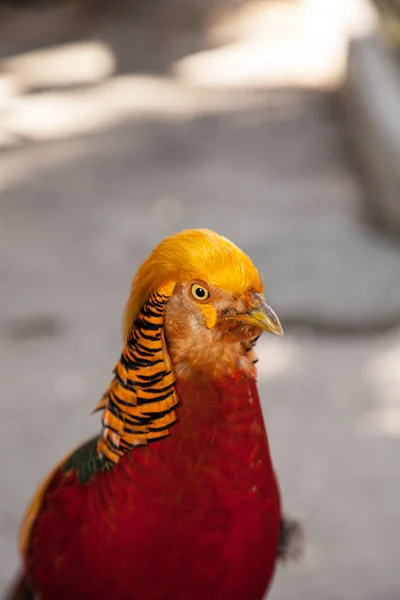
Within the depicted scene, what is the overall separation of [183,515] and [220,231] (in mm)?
4354

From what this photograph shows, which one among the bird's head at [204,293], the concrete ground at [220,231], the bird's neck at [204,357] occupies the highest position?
the concrete ground at [220,231]

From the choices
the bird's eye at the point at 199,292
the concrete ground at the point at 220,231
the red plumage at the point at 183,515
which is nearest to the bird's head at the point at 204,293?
the bird's eye at the point at 199,292

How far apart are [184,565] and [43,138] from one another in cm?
633

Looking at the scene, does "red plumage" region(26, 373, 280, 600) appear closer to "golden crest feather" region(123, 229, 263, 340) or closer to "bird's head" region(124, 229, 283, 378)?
"bird's head" region(124, 229, 283, 378)

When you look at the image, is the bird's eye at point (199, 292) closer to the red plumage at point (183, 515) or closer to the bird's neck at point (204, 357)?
the bird's neck at point (204, 357)

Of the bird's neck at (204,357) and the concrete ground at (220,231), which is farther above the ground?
the concrete ground at (220,231)

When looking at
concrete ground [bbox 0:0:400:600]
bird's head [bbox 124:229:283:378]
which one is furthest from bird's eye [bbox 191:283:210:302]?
concrete ground [bbox 0:0:400:600]

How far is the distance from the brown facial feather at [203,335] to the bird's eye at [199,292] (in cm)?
1

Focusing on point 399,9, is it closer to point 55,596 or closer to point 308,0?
point 308,0

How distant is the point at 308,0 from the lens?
1066 centimetres

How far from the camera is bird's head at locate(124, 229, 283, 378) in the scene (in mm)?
1803

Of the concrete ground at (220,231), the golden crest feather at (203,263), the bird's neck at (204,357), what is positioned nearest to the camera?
the golden crest feather at (203,263)

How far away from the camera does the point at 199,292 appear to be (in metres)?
1.82

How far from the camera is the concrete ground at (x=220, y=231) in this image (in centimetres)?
400
